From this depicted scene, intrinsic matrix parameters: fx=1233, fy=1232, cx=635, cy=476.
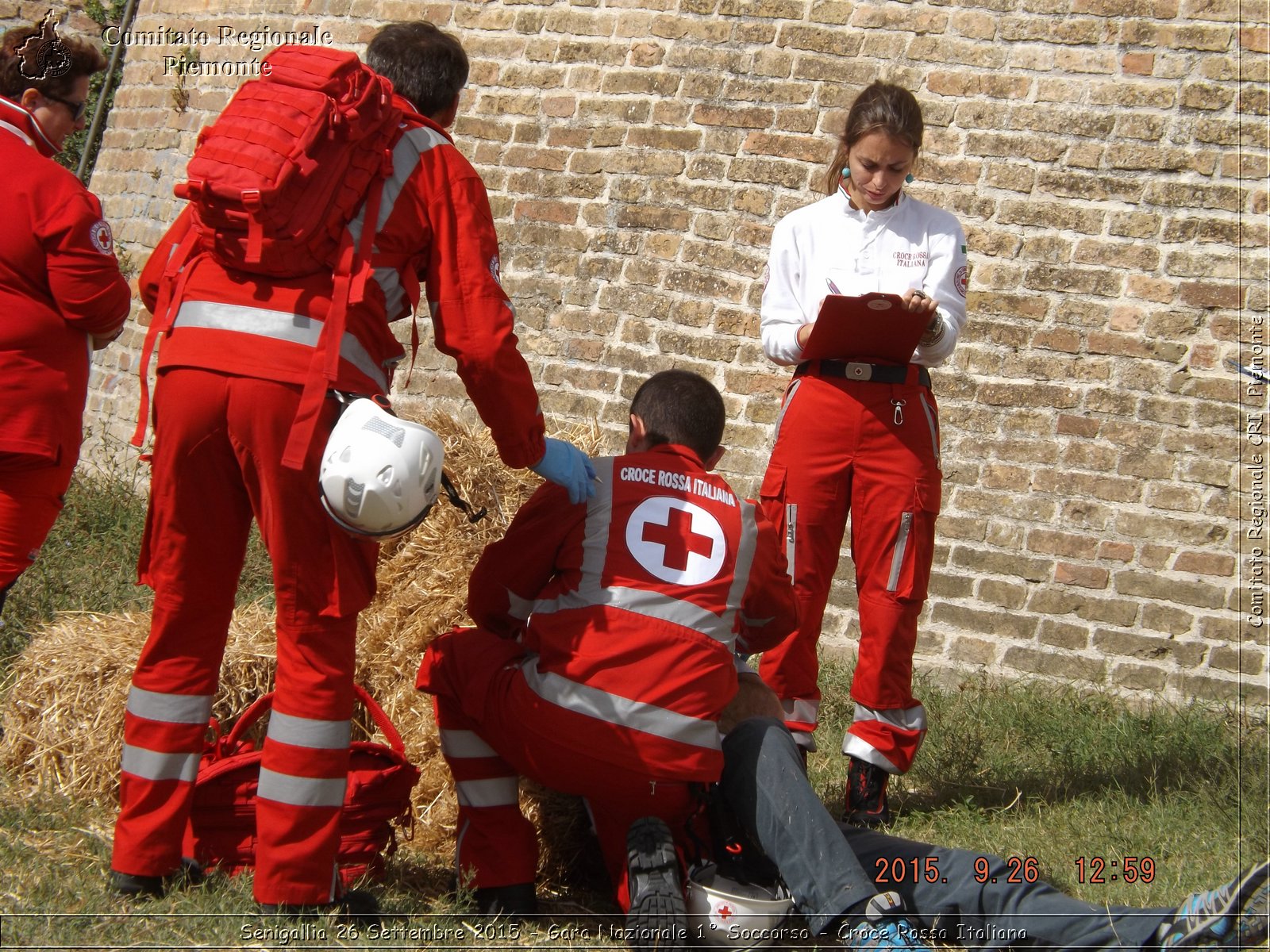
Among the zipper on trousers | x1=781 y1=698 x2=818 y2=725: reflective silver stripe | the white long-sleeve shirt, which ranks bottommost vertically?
x1=781 y1=698 x2=818 y2=725: reflective silver stripe

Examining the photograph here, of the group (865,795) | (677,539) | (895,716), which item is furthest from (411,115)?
(865,795)

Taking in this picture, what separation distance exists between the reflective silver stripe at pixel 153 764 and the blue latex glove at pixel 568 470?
1.15m

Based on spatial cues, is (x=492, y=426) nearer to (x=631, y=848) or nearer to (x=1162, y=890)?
(x=631, y=848)

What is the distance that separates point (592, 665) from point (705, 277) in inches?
141

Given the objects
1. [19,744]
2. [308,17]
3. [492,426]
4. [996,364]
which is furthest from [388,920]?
[308,17]

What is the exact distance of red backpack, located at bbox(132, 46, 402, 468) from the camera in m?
2.79

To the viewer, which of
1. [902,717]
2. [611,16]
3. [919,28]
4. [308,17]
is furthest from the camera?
[308,17]

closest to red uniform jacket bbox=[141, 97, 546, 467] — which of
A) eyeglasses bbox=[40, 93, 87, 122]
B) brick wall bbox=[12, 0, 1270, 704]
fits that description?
eyeglasses bbox=[40, 93, 87, 122]

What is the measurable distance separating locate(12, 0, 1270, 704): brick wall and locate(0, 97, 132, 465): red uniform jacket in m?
3.21

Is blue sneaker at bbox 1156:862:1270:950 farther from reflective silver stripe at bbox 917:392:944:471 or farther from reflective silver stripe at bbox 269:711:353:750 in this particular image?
reflective silver stripe at bbox 269:711:353:750

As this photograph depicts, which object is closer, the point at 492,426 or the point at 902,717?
the point at 492,426

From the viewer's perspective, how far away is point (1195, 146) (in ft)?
18.3

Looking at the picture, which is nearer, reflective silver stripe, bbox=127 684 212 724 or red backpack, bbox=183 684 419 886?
reflective silver stripe, bbox=127 684 212 724

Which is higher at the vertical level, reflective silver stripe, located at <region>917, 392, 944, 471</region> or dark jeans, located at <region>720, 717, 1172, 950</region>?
reflective silver stripe, located at <region>917, 392, 944, 471</region>
